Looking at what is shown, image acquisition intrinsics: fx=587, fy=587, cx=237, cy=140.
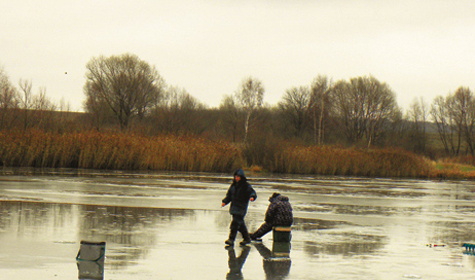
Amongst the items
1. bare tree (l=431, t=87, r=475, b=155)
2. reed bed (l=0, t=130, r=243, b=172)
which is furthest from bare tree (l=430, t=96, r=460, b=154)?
reed bed (l=0, t=130, r=243, b=172)

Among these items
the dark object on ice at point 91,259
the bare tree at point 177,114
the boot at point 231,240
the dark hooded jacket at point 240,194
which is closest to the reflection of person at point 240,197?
the dark hooded jacket at point 240,194

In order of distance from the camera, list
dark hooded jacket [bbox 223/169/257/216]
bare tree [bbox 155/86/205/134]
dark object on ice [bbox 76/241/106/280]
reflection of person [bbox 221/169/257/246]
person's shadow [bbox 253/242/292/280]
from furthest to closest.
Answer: bare tree [bbox 155/86/205/134], dark hooded jacket [bbox 223/169/257/216], reflection of person [bbox 221/169/257/246], person's shadow [bbox 253/242/292/280], dark object on ice [bbox 76/241/106/280]

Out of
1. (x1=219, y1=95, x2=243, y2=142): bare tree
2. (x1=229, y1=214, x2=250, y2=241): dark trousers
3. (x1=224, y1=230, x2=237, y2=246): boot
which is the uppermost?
(x1=219, y1=95, x2=243, y2=142): bare tree

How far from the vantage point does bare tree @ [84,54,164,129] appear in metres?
79.2

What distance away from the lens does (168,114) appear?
76.8 metres

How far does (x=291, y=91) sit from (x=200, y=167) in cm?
6451

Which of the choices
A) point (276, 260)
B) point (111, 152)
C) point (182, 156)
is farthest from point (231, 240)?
point (182, 156)

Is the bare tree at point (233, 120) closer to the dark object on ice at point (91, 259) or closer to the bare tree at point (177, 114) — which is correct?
the bare tree at point (177, 114)

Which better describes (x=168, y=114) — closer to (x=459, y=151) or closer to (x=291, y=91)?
(x=291, y=91)

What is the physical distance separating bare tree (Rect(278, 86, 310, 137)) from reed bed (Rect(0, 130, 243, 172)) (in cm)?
6071

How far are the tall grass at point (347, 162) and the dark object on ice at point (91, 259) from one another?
30.6 m

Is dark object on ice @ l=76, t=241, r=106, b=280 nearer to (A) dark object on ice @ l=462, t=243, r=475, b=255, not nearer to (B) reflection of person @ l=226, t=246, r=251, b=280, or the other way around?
(B) reflection of person @ l=226, t=246, r=251, b=280

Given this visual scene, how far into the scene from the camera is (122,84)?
3120 inches

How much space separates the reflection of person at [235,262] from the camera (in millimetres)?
7168
